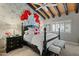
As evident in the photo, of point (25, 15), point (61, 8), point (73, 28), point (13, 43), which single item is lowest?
point (13, 43)

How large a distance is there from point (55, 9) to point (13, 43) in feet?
3.00

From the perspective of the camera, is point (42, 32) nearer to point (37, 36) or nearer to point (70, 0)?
point (37, 36)

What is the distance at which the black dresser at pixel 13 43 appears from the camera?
224cm

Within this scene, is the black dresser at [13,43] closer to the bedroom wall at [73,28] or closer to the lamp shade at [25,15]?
the lamp shade at [25,15]

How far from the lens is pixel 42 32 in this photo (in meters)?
2.28

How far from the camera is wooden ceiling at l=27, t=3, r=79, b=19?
2225 mm

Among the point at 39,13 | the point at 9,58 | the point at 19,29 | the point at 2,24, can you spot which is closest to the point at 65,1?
the point at 39,13

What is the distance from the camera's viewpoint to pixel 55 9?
2.26 m

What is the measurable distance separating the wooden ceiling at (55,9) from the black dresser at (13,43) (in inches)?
22.4

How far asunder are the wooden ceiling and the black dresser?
0.57 m

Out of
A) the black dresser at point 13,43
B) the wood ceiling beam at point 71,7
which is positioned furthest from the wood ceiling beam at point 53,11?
the black dresser at point 13,43

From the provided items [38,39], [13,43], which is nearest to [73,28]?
[38,39]

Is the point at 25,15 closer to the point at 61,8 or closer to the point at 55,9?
the point at 55,9

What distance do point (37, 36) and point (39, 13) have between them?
0.39 m
